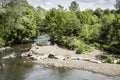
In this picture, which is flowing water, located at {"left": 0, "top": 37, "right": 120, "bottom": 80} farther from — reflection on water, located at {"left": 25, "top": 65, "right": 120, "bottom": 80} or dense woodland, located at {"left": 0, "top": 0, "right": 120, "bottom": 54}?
dense woodland, located at {"left": 0, "top": 0, "right": 120, "bottom": 54}

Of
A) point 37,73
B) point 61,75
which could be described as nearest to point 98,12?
point 37,73

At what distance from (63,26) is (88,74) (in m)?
46.9

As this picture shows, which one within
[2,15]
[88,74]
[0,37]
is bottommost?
[88,74]

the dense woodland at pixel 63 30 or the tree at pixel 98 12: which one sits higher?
the tree at pixel 98 12

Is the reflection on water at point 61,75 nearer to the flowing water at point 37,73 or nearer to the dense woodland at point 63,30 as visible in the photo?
the flowing water at point 37,73

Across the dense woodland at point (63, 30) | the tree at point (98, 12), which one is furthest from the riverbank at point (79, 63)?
the tree at point (98, 12)

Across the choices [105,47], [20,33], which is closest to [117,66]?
[105,47]

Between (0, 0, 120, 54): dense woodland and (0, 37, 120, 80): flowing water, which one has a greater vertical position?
(0, 0, 120, 54): dense woodland

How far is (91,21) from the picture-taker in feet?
375

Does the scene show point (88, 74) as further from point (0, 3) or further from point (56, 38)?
point (56, 38)

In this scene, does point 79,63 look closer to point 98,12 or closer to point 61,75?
point 61,75

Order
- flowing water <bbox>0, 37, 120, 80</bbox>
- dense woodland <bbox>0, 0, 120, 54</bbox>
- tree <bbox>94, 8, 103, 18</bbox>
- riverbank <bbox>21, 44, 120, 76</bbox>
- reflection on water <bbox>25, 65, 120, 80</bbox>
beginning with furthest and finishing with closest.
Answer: tree <bbox>94, 8, 103, 18</bbox> < dense woodland <bbox>0, 0, 120, 54</bbox> < riverbank <bbox>21, 44, 120, 76</bbox> < flowing water <bbox>0, 37, 120, 80</bbox> < reflection on water <bbox>25, 65, 120, 80</bbox>

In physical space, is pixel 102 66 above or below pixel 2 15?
below

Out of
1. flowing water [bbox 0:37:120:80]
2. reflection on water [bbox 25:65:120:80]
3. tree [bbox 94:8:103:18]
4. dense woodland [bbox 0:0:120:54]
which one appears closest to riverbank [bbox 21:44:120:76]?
flowing water [bbox 0:37:120:80]
